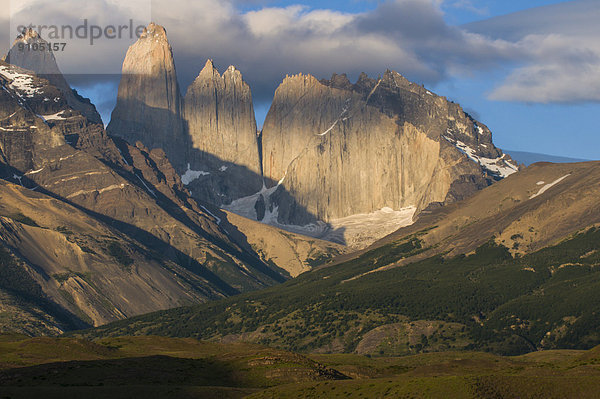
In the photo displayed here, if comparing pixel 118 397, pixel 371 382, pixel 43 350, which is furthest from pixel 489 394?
pixel 43 350

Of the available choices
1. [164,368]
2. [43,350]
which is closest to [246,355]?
[164,368]

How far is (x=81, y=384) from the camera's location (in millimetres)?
145500

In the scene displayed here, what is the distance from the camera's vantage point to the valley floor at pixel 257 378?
11925 cm

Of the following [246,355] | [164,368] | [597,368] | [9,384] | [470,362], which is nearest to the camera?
[9,384]

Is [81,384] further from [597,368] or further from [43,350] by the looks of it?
[597,368]

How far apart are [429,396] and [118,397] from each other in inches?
1695

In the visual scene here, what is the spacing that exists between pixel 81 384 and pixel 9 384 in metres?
10.5

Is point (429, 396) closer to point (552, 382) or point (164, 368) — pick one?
point (552, 382)

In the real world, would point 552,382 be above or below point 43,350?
above

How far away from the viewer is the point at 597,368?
502ft

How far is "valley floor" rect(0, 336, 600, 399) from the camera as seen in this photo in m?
119

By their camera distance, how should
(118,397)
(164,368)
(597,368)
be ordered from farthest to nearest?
1. (164,368)
2. (597,368)
3. (118,397)

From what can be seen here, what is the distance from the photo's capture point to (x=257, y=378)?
16062 centimetres

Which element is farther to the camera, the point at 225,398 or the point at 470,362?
the point at 470,362
